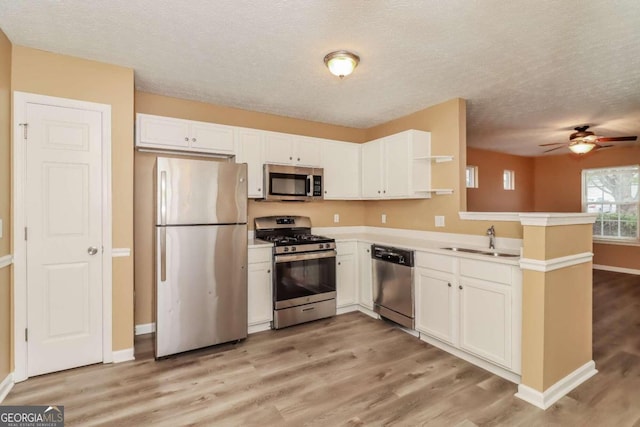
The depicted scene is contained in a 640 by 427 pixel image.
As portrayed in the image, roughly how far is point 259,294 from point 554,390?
8.75ft

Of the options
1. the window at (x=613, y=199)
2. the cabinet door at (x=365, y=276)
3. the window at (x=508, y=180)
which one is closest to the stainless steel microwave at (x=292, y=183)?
the cabinet door at (x=365, y=276)

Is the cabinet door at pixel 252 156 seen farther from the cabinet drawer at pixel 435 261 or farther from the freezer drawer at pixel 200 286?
the cabinet drawer at pixel 435 261

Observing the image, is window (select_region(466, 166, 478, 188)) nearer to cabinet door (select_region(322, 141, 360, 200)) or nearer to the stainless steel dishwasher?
cabinet door (select_region(322, 141, 360, 200))

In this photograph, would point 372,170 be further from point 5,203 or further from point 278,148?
point 5,203

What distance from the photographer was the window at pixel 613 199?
6285 millimetres

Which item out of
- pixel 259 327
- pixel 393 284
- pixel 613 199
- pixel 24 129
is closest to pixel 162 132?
pixel 24 129

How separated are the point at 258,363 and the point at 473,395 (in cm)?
174

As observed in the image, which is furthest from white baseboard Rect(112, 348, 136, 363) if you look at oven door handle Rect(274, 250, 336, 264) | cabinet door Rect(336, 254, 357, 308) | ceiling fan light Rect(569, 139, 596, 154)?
ceiling fan light Rect(569, 139, 596, 154)

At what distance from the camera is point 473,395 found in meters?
2.30

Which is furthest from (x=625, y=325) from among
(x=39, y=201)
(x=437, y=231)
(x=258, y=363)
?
(x=39, y=201)

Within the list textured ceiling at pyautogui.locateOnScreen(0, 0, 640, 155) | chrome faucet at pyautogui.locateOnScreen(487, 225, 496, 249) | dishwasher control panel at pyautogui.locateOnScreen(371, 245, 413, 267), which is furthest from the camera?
dishwasher control panel at pyautogui.locateOnScreen(371, 245, 413, 267)

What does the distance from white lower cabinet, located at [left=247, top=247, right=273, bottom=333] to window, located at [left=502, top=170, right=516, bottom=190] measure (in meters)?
6.24

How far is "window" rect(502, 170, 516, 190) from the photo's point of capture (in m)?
7.25

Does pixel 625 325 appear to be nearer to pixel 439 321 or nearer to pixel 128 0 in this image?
pixel 439 321
